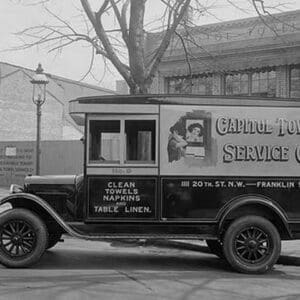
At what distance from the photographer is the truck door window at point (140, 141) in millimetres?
9016

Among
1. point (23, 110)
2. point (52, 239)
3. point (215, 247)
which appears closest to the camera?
point (52, 239)

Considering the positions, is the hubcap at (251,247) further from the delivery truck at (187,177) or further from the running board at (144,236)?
the running board at (144,236)

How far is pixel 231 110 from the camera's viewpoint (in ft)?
29.6

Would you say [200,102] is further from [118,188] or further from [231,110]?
[118,188]

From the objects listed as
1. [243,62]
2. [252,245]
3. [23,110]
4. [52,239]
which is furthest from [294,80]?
[23,110]

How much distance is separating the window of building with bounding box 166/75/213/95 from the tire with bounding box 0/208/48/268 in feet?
49.9

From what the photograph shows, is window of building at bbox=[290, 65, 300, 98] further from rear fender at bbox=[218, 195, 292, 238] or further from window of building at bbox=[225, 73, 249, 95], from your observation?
rear fender at bbox=[218, 195, 292, 238]

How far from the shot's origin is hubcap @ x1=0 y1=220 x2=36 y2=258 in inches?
348

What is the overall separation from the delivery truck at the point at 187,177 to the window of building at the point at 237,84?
1425 cm

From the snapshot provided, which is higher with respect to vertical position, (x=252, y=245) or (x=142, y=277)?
(x=252, y=245)

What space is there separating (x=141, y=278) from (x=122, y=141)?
6.76 feet

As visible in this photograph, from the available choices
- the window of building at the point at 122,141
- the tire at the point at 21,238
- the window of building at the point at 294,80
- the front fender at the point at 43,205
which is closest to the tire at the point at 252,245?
the window of building at the point at 122,141

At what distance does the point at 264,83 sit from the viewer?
896 inches

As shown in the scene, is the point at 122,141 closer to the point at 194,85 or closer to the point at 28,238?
the point at 28,238
